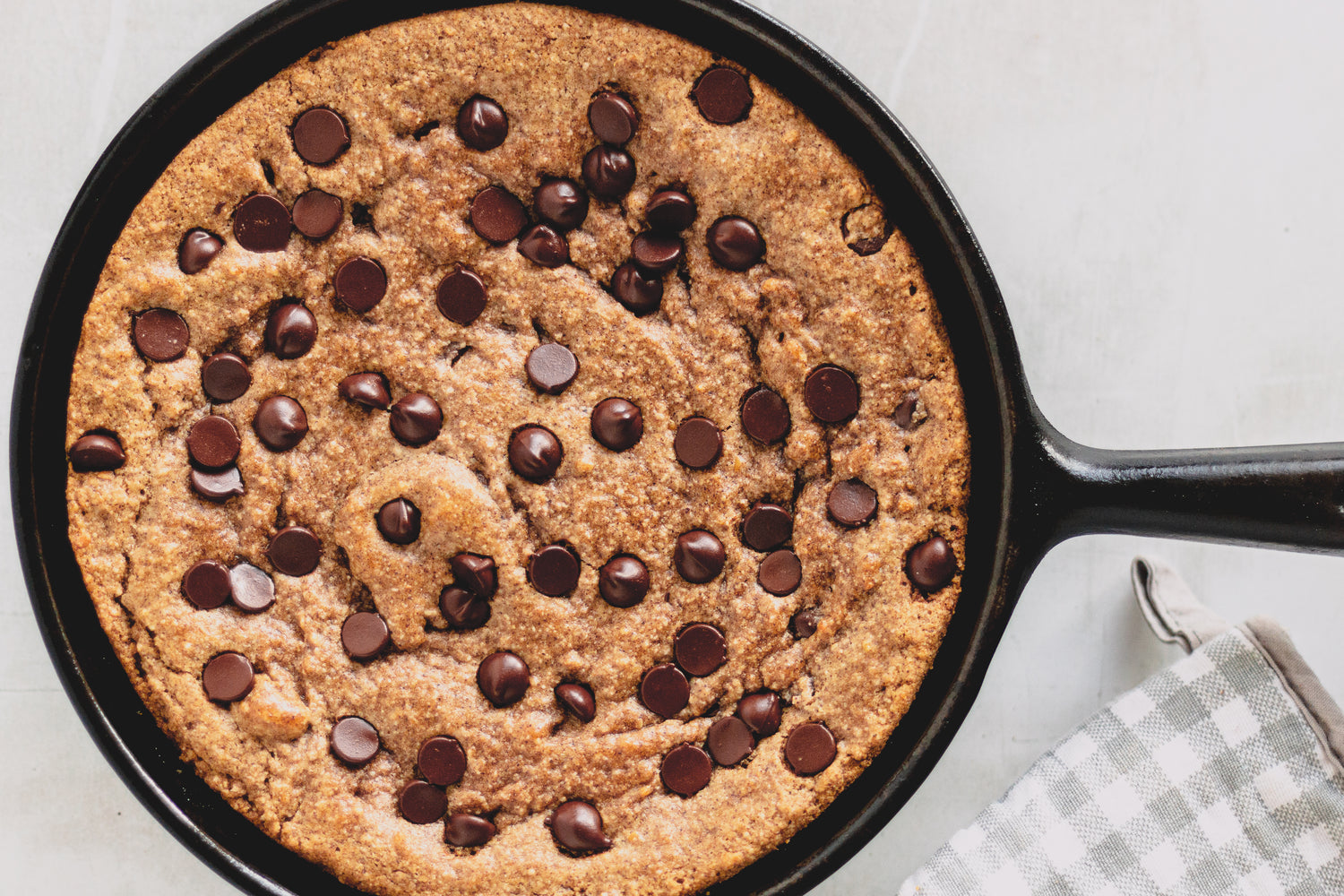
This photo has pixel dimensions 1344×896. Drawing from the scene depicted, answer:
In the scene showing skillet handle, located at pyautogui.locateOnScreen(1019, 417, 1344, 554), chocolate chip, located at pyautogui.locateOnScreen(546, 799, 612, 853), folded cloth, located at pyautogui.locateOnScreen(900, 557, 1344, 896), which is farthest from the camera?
folded cloth, located at pyautogui.locateOnScreen(900, 557, 1344, 896)

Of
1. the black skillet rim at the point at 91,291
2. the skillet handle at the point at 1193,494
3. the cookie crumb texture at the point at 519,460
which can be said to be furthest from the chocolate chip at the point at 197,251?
the skillet handle at the point at 1193,494

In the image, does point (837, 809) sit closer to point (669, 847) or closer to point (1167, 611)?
point (669, 847)

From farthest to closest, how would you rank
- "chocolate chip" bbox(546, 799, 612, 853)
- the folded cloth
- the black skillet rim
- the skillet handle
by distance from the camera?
the folded cloth → "chocolate chip" bbox(546, 799, 612, 853) → the black skillet rim → the skillet handle

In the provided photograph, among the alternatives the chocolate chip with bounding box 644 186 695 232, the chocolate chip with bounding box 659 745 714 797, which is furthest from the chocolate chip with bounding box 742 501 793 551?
the chocolate chip with bounding box 644 186 695 232

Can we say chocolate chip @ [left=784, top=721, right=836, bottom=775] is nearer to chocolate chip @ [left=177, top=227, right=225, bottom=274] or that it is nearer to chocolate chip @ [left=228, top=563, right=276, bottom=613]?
chocolate chip @ [left=228, top=563, right=276, bottom=613]

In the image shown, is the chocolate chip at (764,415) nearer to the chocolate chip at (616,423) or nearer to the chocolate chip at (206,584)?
the chocolate chip at (616,423)

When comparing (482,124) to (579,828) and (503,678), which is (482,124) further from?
(579,828)
